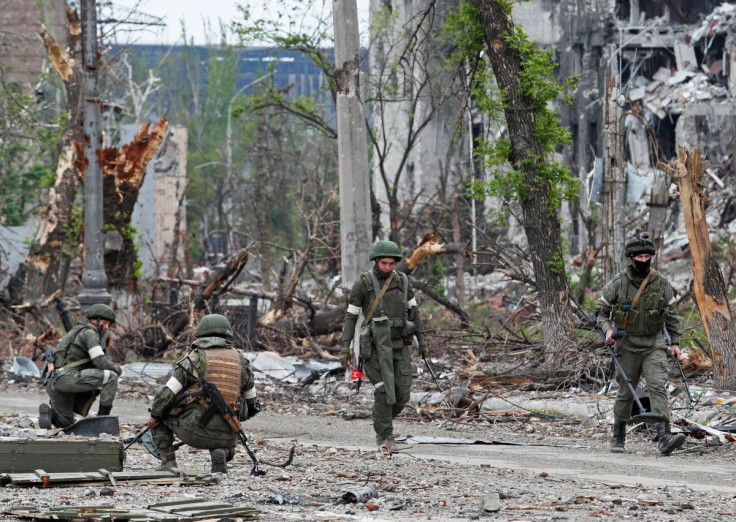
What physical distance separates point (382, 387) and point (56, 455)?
3.43m

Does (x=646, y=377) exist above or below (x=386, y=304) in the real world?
below

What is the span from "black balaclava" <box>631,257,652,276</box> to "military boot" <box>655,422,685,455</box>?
141cm

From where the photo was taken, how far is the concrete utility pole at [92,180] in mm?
17422

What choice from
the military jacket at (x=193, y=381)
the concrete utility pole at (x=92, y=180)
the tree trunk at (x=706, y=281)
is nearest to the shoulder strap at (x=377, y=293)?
the military jacket at (x=193, y=381)

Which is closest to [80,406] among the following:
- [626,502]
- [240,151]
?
[626,502]

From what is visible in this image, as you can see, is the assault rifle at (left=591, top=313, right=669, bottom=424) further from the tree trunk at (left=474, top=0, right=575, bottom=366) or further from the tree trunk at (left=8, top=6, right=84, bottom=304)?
the tree trunk at (left=8, top=6, right=84, bottom=304)

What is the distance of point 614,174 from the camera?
18.9 m

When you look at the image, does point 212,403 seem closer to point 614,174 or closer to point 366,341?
point 366,341

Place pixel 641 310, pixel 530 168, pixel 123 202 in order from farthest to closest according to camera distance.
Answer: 1. pixel 123 202
2. pixel 530 168
3. pixel 641 310

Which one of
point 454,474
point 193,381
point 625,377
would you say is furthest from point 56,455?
point 625,377

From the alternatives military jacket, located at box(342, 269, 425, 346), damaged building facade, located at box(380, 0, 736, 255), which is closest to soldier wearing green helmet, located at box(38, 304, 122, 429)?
military jacket, located at box(342, 269, 425, 346)

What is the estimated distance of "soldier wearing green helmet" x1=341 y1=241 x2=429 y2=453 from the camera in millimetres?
11453

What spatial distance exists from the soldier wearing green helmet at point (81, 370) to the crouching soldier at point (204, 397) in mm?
3040

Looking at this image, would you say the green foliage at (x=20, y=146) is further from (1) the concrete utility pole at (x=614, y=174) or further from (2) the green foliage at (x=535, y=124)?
(1) the concrete utility pole at (x=614, y=174)
